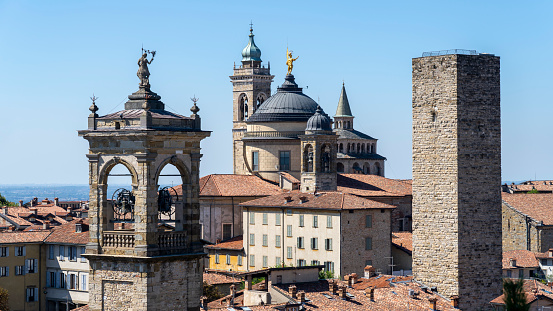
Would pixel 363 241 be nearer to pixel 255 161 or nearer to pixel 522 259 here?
pixel 522 259

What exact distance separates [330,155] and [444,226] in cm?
2572

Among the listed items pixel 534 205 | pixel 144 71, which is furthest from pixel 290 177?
pixel 144 71

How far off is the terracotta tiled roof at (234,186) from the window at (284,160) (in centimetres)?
280

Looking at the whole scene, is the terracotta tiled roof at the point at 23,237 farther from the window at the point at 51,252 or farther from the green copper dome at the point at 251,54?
the green copper dome at the point at 251,54

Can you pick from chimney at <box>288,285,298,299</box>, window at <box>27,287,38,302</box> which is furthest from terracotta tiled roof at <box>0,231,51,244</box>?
chimney at <box>288,285,298,299</box>

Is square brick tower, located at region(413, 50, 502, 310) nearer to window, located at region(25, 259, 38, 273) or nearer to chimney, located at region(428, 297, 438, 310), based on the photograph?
chimney, located at region(428, 297, 438, 310)

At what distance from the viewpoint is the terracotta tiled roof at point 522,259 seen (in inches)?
2906

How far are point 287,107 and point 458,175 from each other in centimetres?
3338

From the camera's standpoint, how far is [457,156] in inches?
2298

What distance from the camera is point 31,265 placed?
71.9 m

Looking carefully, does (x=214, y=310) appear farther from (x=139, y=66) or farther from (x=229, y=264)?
(x=229, y=264)

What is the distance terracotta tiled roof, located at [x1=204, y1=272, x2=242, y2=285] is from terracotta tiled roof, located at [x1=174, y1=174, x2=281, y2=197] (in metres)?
16.4

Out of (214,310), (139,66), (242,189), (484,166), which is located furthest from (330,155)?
(139,66)

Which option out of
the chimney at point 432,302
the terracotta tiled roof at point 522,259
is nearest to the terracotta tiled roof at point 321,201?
the terracotta tiled roof at point 522,259
